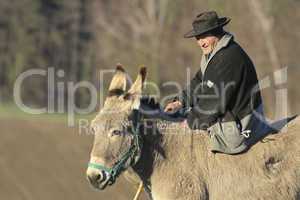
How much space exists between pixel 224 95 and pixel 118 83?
103 centimetres

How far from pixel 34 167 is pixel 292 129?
13.3m

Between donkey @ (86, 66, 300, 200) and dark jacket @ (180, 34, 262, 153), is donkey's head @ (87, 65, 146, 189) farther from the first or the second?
dark jacket @ (180, 34, 262, 153)

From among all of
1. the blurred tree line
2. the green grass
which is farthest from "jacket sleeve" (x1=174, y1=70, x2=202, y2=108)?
the blurred tree line

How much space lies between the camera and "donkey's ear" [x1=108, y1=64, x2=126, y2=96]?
7812 millimetres

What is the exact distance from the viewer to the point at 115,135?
767 centimetres

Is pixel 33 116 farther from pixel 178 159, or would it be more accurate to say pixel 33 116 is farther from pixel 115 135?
pixel 115 135

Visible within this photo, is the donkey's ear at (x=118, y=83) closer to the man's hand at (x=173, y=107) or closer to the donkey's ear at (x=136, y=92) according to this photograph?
the donkey's ear at (x=136, y=92)

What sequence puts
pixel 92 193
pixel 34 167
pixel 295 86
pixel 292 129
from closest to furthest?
pixel 292 129 < pixel 92 193 < pixel 34 167 < pixel 295 86

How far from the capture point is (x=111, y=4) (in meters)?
55.6

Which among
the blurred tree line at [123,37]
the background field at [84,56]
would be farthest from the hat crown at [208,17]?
the blurred tree line at [123,37]

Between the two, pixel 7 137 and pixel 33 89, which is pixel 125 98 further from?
pixel 33 89

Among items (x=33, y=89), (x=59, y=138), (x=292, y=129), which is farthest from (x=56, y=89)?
(x=292, y=129)

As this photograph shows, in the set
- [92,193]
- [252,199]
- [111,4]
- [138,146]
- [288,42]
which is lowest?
[92,193]

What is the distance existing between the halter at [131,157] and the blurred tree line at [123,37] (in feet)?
105
